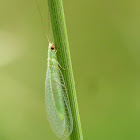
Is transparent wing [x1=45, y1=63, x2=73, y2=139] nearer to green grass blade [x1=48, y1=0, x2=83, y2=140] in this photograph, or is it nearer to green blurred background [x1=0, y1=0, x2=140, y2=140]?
green grass blade [x1=48, y1=0, x2=83, y2=140]

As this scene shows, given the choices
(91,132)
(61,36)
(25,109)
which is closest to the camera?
(61,36)

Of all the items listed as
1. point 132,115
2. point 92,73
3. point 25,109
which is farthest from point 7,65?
point 132,115

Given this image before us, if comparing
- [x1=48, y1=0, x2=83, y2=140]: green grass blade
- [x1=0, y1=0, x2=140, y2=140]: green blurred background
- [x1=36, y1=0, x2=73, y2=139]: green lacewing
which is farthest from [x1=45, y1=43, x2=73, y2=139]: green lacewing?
[x1=0, y1=0, x2=140, y2=140]: green blurred background

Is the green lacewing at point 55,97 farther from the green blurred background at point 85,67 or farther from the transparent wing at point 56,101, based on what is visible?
the green blurred background at point 85,67

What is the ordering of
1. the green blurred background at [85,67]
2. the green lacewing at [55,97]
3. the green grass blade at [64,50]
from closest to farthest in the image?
the green grass blade at [64,50] → the green lacewing at [55,97] → the green blurred background at [85,67]

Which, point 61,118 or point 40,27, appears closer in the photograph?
point 61,118

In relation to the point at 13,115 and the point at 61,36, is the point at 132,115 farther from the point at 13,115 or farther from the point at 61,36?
the point at 61,36

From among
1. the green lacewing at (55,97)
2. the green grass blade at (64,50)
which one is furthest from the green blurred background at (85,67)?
the green grass blade at (64,50)

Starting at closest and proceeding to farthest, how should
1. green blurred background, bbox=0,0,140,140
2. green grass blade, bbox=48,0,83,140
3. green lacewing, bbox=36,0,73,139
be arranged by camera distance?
green grass blade, bbox=48,0,83,140, green lacewing, bbox=36,0,73,139, green blurred background, bbox=0,0,140,140
